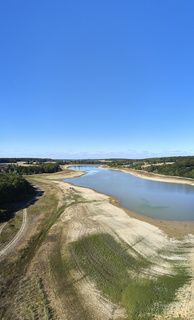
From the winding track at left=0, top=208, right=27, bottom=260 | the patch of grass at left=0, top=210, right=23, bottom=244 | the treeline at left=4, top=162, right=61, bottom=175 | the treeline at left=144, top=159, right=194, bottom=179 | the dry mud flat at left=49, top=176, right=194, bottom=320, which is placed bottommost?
the dry mud flat at left=49, top=176, right=194, bottom=320

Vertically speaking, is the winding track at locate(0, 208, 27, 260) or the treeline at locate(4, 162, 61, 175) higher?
the treeline at locate(4, 162, 61, 175)

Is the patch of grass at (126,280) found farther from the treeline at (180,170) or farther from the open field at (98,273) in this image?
the treeline at (180,170)

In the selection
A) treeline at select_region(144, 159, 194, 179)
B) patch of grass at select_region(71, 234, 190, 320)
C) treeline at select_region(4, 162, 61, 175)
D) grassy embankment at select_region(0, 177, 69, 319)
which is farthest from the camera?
treeline at select_region(4, 162, 61, 175)

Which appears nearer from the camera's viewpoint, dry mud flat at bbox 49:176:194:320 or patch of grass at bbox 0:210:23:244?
dry mud flat at bbox 49:176:194:320

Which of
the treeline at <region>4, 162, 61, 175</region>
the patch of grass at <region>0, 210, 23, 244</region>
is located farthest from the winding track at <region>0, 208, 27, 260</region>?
the treeline at <region>4, 162, 61, 175</region>

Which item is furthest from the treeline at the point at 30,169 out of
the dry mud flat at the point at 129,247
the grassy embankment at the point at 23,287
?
the grassy embankment at the point at 23,287

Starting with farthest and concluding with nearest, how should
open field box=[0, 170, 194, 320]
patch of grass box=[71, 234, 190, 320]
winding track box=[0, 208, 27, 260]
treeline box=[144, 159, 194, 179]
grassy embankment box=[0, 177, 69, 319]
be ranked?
treeline box=[144, 159, 194, 179] < winding track box=[0, 208, 27, 260] < patch of grass box=[71, 234, 190, 320] < open field box=[0, 170, 194, 320] < grassy embankment box=[0, 177, 69, 319]

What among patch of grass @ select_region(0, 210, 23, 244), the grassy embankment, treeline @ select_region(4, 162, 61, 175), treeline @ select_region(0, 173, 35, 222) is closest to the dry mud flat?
the grassy embankment

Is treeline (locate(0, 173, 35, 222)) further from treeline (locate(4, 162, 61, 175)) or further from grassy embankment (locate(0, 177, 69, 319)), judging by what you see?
treeline (locate(4, 162, 61, 175))
